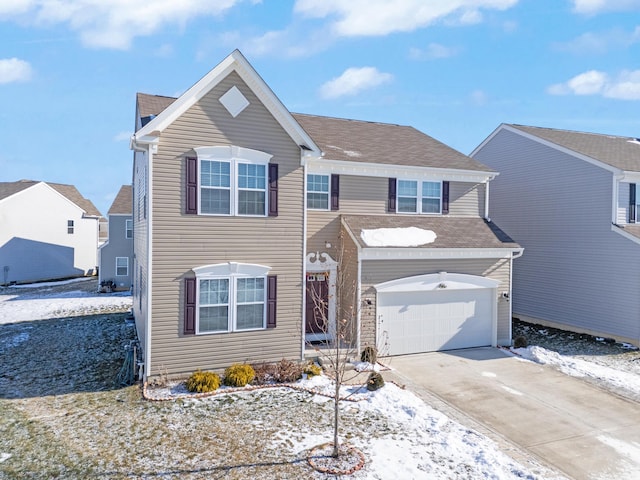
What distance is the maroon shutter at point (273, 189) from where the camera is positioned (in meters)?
12.9

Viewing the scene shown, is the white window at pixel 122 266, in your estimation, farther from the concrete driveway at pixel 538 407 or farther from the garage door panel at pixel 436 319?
the concrete driveway at pixel 538 407

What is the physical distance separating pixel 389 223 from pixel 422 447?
28.4 feet

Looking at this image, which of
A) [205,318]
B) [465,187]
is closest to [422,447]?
[205,318]

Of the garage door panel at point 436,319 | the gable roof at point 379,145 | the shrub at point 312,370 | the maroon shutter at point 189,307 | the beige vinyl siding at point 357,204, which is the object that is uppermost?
the gable roof at point 379,145

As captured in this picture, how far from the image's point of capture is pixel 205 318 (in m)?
12.3

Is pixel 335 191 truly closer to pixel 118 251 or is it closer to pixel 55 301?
pixel 55 301

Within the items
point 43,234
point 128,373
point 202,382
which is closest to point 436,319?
point 202,382

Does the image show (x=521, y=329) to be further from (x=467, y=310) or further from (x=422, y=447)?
(x=422, y=447)

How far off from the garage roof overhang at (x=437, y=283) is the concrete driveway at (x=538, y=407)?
2.30 meters

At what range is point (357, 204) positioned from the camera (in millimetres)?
16062

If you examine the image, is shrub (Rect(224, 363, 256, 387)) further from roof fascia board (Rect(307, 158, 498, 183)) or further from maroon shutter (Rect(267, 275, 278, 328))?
Result: roof fascia board (Rect(307, 158, 498, 183))

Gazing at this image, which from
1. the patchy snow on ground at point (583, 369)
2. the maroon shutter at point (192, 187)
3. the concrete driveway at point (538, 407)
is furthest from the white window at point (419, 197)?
the maroon shutter at point (192, 187)

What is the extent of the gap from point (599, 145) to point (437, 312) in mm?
13239

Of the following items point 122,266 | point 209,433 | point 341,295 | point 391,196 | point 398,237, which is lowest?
point 209,433
